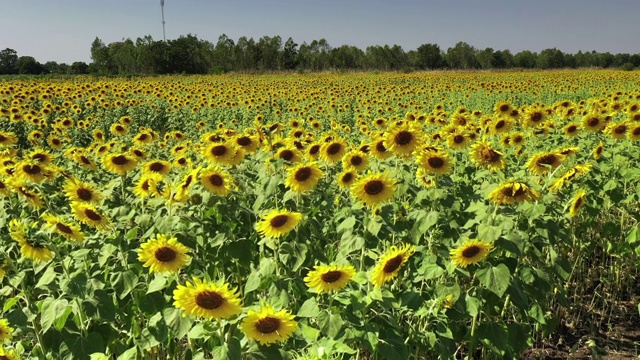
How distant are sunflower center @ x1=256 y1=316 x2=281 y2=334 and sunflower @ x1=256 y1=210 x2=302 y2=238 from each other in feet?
2.21

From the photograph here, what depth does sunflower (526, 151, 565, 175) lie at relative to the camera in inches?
138

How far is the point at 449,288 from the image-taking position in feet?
8.82

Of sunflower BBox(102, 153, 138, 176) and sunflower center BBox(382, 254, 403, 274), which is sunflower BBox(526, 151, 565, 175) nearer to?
sunflower center BBox(382, 254, 403, 274)

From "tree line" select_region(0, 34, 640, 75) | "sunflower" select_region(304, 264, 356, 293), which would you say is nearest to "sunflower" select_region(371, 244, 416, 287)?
"sunflower" select_region(304, 264, 356, 293)

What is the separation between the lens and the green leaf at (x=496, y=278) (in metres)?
2.50

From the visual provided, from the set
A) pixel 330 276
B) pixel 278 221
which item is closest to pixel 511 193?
pixel 330 276

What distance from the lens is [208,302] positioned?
195cm

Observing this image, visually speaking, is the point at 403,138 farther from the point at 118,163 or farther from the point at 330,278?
the point at 118,163

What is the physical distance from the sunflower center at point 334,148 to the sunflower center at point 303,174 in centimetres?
77

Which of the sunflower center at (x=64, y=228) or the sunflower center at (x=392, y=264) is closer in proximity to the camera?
the sunflower center at (x=392, y=264)

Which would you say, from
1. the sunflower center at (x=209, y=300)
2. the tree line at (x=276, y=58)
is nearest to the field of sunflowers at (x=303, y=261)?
the sunflower center at (x=209, y=300)

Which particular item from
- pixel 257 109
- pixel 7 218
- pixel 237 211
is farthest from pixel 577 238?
pixel 257 109

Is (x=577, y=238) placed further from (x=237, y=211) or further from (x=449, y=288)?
(x=237, y=211)

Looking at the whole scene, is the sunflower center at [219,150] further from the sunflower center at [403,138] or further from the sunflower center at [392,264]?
the sunflower center at [392,264]
